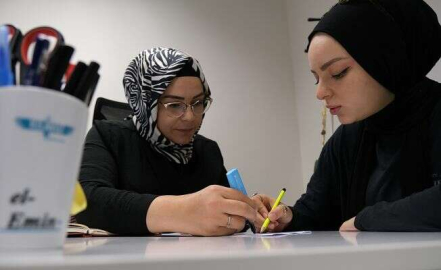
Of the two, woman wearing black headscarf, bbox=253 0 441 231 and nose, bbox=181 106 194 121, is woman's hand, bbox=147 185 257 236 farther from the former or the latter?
nose, bbox=181 106 194 121

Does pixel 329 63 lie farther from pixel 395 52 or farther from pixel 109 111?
pixel 109 111

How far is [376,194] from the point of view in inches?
39.7

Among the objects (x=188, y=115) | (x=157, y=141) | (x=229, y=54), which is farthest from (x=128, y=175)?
(x=229, y=54)

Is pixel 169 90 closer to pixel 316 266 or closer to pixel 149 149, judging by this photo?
pixel 149 149

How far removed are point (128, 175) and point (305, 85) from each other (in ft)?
5.87

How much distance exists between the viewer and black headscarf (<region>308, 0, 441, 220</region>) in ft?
3.27

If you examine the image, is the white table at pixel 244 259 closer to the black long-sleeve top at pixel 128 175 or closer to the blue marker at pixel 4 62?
the blue marker at pixel 4 62

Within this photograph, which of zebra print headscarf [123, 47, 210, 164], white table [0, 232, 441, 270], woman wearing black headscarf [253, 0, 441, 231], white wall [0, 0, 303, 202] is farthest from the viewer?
white wall [0, 0, 303, 202]

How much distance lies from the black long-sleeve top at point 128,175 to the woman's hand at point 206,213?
60mm

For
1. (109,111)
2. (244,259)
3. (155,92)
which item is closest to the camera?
(244,259)

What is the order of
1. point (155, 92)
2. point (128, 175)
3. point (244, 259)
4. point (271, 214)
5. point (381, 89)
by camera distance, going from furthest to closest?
point (155, 92), point (128, 175), point (381, 89), point (271, 214), point (244, 259)

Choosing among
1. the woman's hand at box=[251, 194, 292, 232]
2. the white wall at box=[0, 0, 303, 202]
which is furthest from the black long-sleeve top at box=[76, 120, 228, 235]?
the white wall at box=[0, 0, 303, 202]

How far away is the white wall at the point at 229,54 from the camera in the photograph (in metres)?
2.46

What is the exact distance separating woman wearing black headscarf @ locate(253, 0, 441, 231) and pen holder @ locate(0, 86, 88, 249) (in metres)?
0.68
